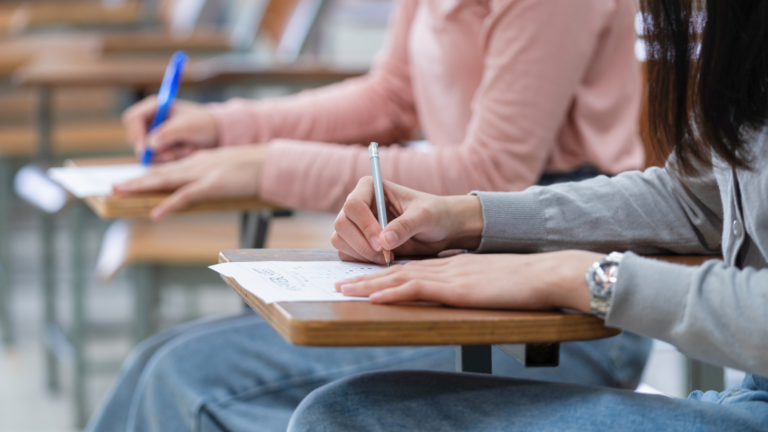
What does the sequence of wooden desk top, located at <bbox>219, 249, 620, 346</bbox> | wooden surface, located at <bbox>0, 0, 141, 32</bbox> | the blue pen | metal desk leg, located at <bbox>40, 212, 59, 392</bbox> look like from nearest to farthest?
wooden desk top, located at <bbox>219, 249, 620, 346</bbox>, the blue pen, metal desk leg, located at <bbox>40, 212, 59, 392</bbox>, wooden surface, located at <bbox>0, 0, 141, 32</bbox>

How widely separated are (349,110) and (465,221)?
79 centimetres

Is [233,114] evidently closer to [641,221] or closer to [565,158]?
[565,158]

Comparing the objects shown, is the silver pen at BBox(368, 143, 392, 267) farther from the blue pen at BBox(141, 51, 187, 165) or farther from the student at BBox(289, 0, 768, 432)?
the blue pen at BBox(141, 51, 187, 165)

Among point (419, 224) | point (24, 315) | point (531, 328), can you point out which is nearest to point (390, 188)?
point (419, 224)

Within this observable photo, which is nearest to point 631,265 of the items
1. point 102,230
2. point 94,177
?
point 94,177

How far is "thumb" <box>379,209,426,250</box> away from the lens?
0.68 metres

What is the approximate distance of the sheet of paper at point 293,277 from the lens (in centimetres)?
60

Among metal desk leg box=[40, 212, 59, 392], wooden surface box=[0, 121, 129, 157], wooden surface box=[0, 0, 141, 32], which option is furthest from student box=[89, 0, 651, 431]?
wooden surface box=[0, 0, 141, 32]

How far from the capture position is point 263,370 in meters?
0.95

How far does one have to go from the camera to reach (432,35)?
3.81 feet

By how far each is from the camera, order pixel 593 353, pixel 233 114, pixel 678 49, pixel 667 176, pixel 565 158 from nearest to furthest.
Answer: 1. pixel 678 49
2. pixel 667 176
3. pixel 593 353
4. pixel 565 158
5. pixel 233 114

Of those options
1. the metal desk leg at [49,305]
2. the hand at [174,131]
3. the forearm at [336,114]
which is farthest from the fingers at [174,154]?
the metal desk leg at [49,305]

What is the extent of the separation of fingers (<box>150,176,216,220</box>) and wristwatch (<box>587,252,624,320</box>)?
2.04 ft

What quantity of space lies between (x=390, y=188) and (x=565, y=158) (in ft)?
1.48
